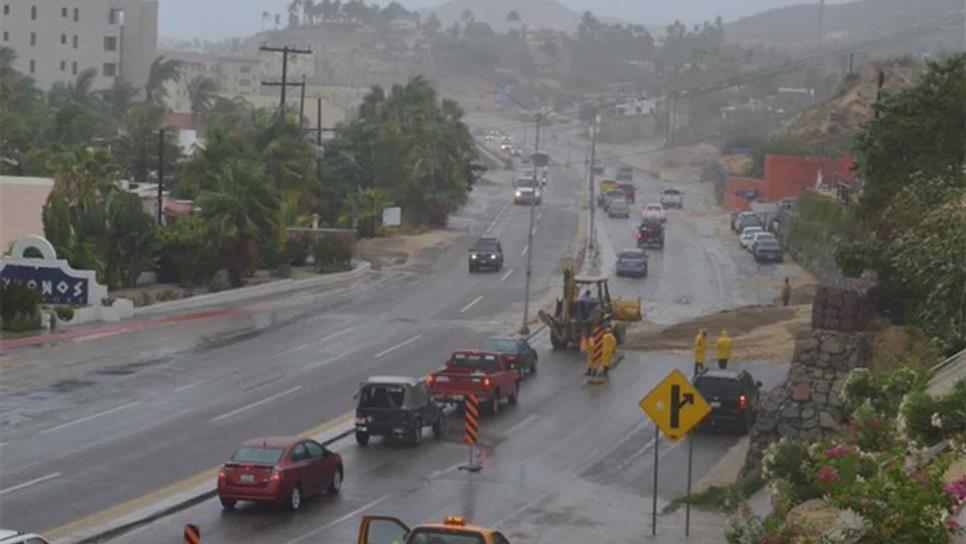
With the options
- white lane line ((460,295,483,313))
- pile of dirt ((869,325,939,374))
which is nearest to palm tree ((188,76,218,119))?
white lane line ((460,295,483,313))

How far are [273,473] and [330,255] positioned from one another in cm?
4817

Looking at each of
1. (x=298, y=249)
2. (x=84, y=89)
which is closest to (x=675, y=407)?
(x=298, y=249)

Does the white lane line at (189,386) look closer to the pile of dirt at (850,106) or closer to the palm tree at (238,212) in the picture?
the palm tree at (238,212)

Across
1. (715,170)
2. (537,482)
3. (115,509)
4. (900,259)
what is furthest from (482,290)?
(715,170)

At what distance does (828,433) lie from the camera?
103ft

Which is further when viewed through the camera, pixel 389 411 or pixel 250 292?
pixel 250 292

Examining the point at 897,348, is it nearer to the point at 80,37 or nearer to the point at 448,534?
the point at 448,534

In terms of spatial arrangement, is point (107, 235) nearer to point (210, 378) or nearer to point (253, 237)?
point (253, 237)

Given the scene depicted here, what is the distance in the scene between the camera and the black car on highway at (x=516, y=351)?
45.9 meters

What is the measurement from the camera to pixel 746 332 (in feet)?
189

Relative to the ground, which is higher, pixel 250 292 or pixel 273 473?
pixel 273 473

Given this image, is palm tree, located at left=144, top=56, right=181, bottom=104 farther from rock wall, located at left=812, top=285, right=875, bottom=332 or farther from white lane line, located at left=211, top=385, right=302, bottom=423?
rock wall, located at left=812, top=285, right=875, bottom=332

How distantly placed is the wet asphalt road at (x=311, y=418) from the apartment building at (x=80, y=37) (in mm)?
90501

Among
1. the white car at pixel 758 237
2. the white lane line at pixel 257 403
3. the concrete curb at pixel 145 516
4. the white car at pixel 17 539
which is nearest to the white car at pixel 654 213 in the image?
the white car at pixel 758 237
